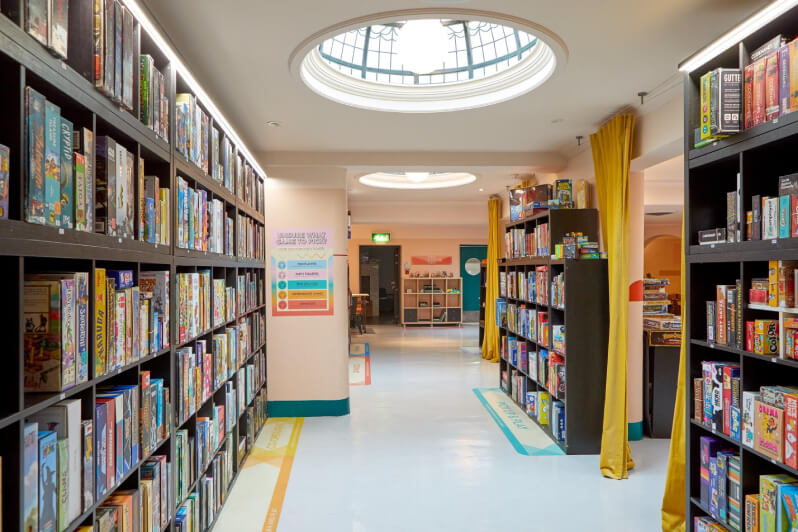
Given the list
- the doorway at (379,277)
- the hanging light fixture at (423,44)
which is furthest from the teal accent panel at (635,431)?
the doorway at (379,277)

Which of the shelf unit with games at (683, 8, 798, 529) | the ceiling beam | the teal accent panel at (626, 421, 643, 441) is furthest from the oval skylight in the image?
the teal accent panel at (626, 421, 643, 441)

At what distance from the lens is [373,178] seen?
354 inches

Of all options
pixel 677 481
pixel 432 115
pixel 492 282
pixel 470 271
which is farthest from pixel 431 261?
pixel 677 481

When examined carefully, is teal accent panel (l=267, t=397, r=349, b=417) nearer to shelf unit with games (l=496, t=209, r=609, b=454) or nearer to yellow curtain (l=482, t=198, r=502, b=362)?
shelf unit with games (l=496, t=209, r=609, b=454)

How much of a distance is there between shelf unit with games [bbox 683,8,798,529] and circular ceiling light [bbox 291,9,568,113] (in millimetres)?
1028

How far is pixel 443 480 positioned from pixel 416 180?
5.79m

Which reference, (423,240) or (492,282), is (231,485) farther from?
(423,240)

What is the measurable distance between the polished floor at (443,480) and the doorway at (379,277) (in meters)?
9.69

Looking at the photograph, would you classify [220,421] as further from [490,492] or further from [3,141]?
[3,141]

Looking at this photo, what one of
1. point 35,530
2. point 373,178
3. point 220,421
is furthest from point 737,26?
point 373,178

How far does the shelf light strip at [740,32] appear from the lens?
2.09 metres

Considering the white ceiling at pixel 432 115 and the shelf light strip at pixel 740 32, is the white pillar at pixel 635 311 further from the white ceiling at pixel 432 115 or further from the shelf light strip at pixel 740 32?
the shelf light strip at pixel 740 32

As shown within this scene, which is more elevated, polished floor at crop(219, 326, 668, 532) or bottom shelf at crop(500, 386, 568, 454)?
bottom shelf at crop(500, 386, 568, 454)

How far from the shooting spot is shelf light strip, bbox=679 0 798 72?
82.3 inches
